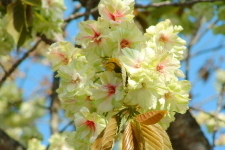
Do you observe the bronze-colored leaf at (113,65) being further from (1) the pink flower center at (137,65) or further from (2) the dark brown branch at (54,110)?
(2) the dark brown branch at (54,110)

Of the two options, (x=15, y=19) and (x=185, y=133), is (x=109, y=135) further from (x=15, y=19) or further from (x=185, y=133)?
(x=185, y=133)

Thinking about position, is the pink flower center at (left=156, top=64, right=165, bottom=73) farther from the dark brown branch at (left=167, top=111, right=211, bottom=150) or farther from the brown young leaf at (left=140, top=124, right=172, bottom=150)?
the dark brown branch at (left=167, top=111, right=211, bottom=150)

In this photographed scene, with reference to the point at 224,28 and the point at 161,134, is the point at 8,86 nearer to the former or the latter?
the point at 224,28

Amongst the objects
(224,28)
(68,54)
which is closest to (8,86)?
(224,28)

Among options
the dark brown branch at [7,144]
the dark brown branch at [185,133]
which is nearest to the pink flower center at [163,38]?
the dark brown branch at [185,133]

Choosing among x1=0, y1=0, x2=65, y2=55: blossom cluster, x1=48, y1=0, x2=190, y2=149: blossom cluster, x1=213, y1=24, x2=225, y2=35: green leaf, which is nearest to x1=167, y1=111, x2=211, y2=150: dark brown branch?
x1=213, y1=24, x2=225, y2=35: green leaf

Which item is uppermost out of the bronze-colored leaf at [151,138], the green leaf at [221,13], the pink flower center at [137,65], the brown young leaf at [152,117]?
the pink flower center at [137,65]
